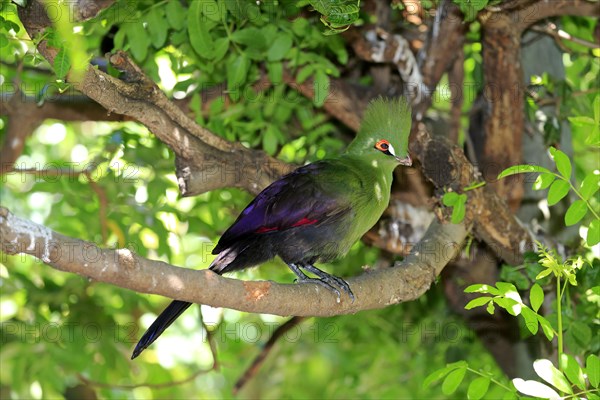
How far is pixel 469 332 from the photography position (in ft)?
15.8

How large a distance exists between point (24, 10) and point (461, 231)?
6.44 feet

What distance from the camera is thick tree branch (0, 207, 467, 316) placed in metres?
2.04

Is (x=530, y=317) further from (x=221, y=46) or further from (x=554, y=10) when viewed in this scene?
(x=554, y=10)

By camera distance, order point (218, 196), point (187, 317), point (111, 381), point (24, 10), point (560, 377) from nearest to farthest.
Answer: point (560, 377) < point (24, 10) < point (218, 196) < point (111, 381) < point (187, 317)

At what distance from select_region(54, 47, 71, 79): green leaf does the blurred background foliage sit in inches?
16.2

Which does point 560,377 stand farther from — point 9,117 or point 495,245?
point 9,117

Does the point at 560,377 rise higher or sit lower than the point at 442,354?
higher

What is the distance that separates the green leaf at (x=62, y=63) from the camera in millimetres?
2625

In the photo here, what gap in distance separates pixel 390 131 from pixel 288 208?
66cm

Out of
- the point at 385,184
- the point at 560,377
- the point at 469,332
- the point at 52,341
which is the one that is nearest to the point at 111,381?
the point at 52,341

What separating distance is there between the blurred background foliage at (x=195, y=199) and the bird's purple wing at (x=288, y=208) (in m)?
0.63

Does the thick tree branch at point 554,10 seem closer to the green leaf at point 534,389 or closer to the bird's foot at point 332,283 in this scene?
the bird's foot at point 332,283

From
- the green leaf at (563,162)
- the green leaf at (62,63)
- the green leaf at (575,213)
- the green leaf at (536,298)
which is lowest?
the green leaf at (536,298)

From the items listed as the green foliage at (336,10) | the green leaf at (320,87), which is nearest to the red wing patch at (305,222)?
the green leaf at (320,87)
